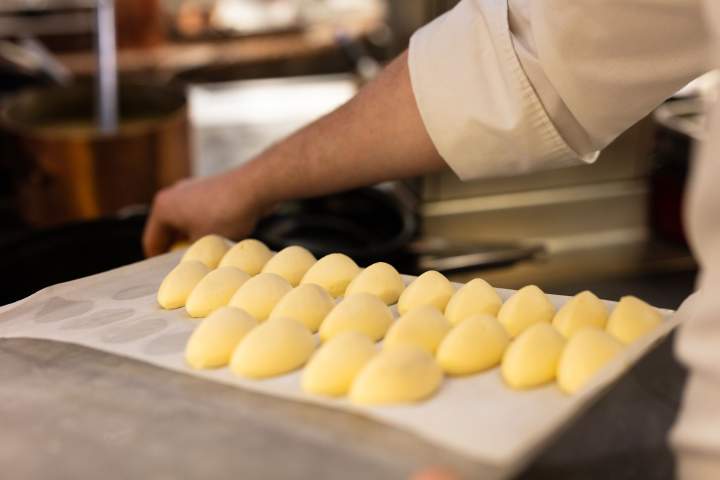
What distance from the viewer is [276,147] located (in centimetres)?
151

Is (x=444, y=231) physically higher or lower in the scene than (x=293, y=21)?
lower

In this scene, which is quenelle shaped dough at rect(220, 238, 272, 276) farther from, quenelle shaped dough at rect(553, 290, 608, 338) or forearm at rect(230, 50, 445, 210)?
quenelle shaped dough at rect(553, 290, 608, 338)

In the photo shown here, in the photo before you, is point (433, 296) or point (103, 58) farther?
point (103, 58)

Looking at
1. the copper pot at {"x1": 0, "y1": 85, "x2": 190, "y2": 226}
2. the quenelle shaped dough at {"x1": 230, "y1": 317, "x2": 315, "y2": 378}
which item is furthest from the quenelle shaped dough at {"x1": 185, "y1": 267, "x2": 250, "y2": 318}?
the copper pot at {"x1": 0, "y1": 85, "x2": 190, "y2": 226}

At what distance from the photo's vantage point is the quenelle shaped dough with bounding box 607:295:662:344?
955 millimetres

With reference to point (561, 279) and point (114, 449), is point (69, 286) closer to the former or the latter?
point (114, 449)

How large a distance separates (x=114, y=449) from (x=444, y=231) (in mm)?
1347

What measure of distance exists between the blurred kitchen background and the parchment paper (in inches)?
15.0

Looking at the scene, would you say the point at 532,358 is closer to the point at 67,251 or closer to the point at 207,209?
the point at 207,209

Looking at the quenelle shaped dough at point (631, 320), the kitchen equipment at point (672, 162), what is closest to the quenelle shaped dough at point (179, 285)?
the quenelle shaped dough at point (631, 320)

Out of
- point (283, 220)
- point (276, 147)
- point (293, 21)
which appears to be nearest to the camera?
point (276, 147)

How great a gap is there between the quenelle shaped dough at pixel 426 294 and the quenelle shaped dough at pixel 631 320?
0.70 ft

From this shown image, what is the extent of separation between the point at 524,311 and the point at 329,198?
0.92 meters

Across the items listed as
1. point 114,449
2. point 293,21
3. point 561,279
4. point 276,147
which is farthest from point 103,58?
point 293,21
